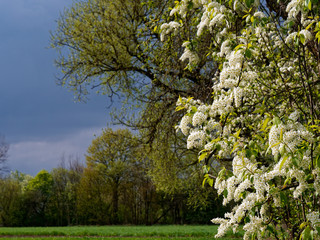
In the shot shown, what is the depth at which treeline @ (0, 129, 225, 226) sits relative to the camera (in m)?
35.6

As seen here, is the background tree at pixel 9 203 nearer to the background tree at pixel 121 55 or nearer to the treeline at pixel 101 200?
the treeline at pixel 101 200

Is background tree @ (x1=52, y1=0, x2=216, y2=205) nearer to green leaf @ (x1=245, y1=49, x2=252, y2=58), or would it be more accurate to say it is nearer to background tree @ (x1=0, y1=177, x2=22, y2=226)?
green leaf @ (x1=245, y1=49, x2=252, y2=58)

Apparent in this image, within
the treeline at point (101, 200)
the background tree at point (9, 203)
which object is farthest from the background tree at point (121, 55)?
the background tree at point (9, 203)

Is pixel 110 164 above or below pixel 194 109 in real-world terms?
above

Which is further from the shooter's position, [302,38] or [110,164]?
[110,164]

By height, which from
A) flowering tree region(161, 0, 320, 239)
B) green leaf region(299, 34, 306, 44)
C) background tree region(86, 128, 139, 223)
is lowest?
flowering tree region(161, 0, 320, 239)

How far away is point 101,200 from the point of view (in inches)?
1415

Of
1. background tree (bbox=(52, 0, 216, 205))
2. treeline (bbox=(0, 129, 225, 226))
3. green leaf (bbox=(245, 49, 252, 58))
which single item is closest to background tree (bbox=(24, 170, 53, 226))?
treeline (bbox=(0, 129, 225, 226))

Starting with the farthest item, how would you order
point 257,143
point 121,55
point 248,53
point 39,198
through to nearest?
point 39,198, point 121,55, point 257,143, point 248,53

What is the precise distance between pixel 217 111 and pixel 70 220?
3799 cm

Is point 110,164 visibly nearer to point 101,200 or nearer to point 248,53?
point 101,200

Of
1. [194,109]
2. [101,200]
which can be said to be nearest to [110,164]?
[101,200]

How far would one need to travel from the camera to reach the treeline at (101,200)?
35.6 meters

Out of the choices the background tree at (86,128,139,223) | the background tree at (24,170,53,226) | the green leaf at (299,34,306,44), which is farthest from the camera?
the background tree at (24,170,53,226)
